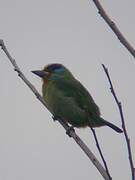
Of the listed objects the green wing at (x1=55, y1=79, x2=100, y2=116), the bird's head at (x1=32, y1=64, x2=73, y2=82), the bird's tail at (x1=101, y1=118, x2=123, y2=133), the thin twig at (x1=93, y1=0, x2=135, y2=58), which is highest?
the thin twig at (x1=93, y1=0, x2=135, y2=58)

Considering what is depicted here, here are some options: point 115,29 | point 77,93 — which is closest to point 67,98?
point 77,93

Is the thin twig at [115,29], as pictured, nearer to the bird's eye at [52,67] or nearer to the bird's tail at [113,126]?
the bird's tail at [113,126]

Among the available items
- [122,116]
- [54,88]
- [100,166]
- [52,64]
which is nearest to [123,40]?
[122,116]

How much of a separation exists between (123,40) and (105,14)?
194 mm

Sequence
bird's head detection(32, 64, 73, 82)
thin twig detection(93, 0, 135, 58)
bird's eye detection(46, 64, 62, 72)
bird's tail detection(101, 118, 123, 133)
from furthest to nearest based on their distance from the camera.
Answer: bird's eye detection(46, 64, 62, 72), bird's head detection(32, 64, 73, 82), bird's tail detection(101, 118, 123, 133), thin twig detection(93, 0, 135, 58)

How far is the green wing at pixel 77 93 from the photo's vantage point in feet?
20.1

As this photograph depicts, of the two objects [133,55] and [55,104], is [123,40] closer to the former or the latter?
[133,55]

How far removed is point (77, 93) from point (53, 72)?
604 mm

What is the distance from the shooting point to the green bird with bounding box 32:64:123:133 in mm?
6011

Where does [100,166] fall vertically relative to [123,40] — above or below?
below

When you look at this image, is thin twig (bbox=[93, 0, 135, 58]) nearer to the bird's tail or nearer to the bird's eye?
the bird's tail

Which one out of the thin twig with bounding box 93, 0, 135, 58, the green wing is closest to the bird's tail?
the green wing

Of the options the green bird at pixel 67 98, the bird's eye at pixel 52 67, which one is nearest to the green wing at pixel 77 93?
the green bird at pixel 67 98

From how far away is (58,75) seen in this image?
6.83 m
